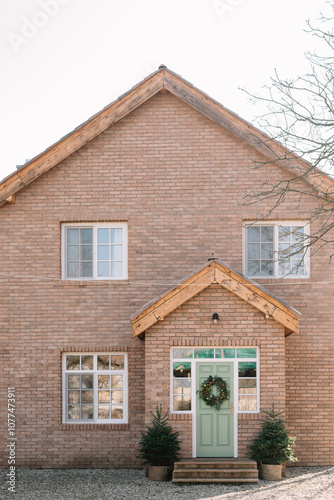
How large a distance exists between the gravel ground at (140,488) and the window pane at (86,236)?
505 cm

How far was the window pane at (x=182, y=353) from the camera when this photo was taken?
1247cm

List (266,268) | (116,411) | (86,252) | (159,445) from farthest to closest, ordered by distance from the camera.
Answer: (86,252) → (266,268) → (116,411) → (159,445)

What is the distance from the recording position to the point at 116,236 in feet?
44.9

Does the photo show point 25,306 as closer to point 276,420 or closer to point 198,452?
point 198,452

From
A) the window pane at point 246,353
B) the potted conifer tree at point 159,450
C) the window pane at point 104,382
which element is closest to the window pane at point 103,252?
the window pane at point 104,382

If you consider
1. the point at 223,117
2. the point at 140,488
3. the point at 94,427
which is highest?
the point at 223,117

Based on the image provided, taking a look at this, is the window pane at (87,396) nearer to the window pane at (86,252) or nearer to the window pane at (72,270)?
the window pane at (72,270)

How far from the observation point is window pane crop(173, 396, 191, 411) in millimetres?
12380

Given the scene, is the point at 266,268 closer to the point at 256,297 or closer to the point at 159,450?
the point at 256,297

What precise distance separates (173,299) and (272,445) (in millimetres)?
3488

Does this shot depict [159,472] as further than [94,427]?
No

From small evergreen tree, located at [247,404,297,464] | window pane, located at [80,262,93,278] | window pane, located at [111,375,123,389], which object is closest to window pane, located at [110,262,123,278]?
window pane, located at [80,262,93,278]

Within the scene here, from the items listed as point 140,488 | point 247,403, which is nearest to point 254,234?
point 247,403

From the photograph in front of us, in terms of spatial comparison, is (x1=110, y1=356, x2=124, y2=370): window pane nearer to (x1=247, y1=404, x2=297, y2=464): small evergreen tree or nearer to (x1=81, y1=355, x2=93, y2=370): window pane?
(x1=81, y1=355, x2=93, y2=370): window pane
